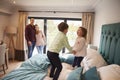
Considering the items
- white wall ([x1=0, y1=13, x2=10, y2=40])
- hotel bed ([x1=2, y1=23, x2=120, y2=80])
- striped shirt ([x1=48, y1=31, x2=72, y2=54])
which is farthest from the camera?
white wall ([x1=0, y1=13, x2=10, y2=40])

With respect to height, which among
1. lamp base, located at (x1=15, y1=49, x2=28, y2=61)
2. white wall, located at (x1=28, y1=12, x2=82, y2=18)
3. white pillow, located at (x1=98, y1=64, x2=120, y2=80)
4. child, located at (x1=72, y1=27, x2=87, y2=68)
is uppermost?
white wall, located at (x1=28, y1=12, x2=82, y2=18)

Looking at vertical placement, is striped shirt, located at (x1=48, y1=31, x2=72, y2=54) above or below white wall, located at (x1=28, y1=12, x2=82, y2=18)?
below

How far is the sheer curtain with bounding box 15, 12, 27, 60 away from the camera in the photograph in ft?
16.2

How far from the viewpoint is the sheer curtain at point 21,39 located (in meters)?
4.94

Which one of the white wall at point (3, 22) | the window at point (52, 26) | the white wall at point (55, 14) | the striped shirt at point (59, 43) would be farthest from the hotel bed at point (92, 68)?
the white wall at point (3, 22)

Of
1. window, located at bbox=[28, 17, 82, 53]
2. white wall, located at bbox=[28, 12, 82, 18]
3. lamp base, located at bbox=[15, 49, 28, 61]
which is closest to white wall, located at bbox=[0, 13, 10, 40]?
lamp base, located at bbox=[15, 49, 28, 61]

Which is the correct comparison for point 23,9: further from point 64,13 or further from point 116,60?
point 116,60

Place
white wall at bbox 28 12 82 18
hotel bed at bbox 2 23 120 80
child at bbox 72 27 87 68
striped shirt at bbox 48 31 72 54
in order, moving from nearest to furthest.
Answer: hotel bed at bbox 2 23 120 80 → striped shirt at bbox 48 31 72 54 → child at bbox 72 27 87 68 → white wall at bbox 28 12 82 18

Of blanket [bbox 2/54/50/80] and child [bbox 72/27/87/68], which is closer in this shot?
blanket [bbox 2/54/50/80]

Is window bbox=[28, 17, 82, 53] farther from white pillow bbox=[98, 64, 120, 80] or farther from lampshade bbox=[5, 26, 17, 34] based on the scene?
white pillow bbox=[98, 64, 120, 80]

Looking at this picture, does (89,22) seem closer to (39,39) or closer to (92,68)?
(39,39)

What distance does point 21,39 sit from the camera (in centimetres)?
500

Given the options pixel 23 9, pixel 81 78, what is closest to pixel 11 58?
pixel 23 9

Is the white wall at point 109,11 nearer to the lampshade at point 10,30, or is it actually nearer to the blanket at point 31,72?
the blanket at point 31,72
